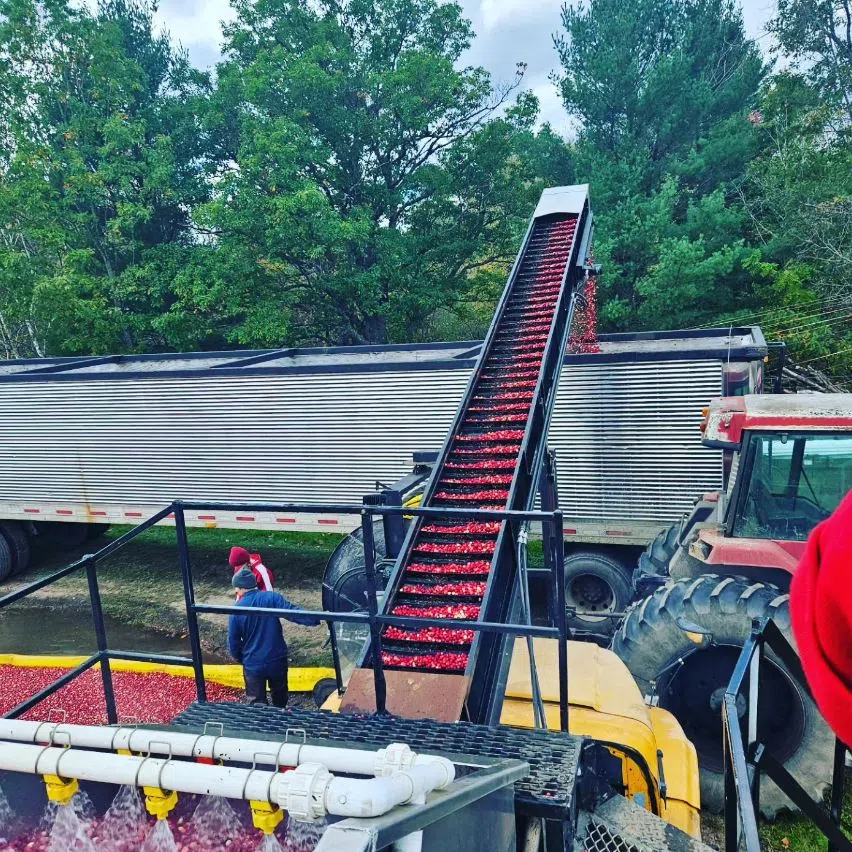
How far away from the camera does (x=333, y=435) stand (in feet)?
33.8

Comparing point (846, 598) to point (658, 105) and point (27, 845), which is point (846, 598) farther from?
point (658, 105)

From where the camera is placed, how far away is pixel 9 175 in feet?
61.6

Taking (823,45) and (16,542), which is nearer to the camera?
(16,542)

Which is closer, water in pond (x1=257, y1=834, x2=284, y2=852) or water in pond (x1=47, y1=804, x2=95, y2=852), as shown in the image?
water in pond (x1=257, y1=834, x2=284, y2=852)

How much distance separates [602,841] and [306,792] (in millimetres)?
2629

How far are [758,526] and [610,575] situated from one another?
3.82m

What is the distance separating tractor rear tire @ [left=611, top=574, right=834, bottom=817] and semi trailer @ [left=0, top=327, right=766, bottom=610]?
3646mm

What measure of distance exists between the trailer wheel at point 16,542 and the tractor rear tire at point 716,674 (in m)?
12.2

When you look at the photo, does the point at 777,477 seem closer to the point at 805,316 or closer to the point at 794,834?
the point at 794,834

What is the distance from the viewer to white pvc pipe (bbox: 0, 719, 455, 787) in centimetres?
176

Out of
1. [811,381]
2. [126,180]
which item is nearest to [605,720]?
[811,381]

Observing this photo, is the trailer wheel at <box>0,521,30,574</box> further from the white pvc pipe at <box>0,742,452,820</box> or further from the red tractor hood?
the red tractor hood

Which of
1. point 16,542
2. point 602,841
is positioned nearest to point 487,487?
point 602,841

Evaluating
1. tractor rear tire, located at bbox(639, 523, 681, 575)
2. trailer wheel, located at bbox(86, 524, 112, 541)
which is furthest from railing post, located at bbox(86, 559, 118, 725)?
trailer wheel, located at bbox(86, 524, 112, 541)
